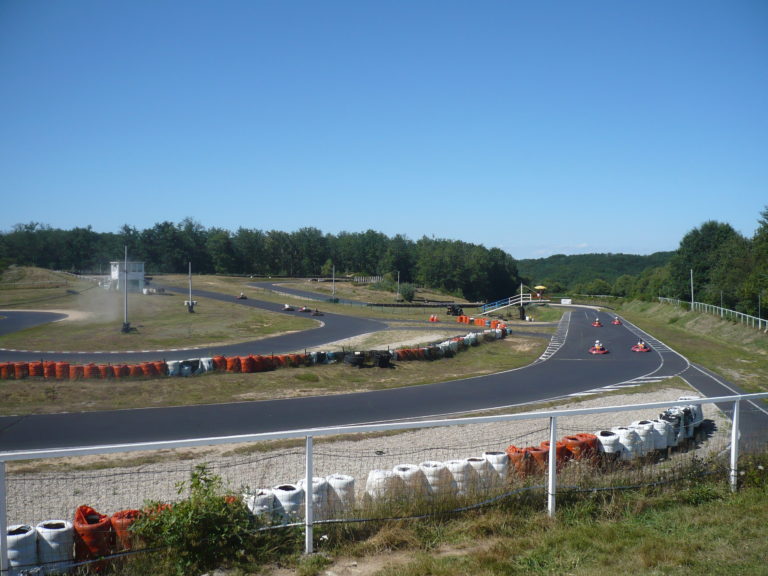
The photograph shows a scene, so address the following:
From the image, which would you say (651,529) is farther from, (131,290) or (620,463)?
(131,290)

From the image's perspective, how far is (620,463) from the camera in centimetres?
963

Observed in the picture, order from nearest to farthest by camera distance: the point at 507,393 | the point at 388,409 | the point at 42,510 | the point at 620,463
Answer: the point at 620,463 → the point at 42,510 → the point at 388,409 → the point at 507,393

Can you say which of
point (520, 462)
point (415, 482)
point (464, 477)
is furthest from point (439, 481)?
point (520, 462)

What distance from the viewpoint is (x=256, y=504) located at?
6.98 metres

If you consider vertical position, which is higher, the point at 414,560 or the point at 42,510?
the point at 414,560

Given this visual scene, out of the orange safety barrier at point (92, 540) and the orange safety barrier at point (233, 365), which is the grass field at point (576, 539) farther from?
the orange safety barrier at point (233, 365)

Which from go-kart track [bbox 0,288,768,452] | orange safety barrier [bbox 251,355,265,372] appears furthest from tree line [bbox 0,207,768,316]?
orange safety barrier [bbox 251,355,265,372]

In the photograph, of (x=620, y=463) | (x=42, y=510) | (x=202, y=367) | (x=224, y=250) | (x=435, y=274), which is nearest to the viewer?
(x=620, y=463)

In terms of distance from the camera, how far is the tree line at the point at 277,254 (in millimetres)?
108375

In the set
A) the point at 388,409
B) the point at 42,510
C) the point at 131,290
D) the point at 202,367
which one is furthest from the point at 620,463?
the point at 131,290

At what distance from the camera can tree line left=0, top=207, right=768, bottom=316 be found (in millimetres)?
79250

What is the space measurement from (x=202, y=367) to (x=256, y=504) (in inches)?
956

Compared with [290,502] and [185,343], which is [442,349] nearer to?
[185,343]

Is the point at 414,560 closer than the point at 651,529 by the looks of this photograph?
Yes
